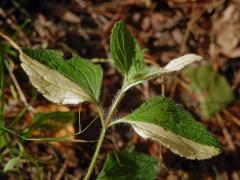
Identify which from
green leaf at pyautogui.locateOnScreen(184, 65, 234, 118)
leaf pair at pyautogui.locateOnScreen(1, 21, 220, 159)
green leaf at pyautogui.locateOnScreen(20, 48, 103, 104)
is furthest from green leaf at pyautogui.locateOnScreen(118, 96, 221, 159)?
green leaf at pyautogui.locateOnScreen(184, 65, 234, 118)

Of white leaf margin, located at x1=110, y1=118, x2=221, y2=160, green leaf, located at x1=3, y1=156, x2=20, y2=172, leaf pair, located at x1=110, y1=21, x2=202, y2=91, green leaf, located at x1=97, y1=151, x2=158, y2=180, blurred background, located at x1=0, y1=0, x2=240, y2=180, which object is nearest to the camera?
white leaf margin, located at x1=110, y1=118, x2=221, y2=160

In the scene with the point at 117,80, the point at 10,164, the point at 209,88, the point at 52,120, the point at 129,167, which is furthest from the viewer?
the point at 209,88

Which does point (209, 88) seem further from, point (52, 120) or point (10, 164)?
point (10, 164)

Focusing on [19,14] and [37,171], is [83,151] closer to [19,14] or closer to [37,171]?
[37,171]

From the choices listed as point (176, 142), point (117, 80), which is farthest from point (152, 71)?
point (117, 80)

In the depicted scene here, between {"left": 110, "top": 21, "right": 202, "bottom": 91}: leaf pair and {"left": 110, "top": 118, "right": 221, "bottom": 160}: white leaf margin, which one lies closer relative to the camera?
{"left": 110, "top": 118, "right": 221, "bottom": 160}: white leaf margin

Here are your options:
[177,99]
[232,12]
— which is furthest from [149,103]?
[232,12]

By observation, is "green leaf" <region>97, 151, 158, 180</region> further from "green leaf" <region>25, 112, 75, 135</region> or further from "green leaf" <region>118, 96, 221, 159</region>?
"green leaf" <region>25, 112, 75, 135</region>

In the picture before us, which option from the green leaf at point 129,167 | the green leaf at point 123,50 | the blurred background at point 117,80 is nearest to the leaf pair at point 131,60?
the green leaf at point 123,50
